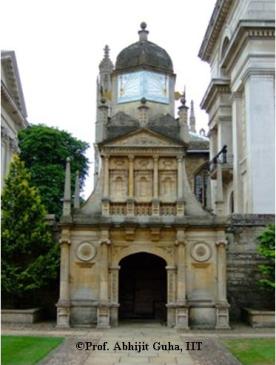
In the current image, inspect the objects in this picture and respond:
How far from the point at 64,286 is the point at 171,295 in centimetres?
443

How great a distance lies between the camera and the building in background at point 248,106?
34219mm

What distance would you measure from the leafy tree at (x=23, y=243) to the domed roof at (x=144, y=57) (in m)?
6.89

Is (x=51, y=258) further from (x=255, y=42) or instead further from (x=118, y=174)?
(x=255, y=42)

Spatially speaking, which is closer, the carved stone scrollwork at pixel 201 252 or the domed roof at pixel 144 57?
the carved stone scrollwork at pixel 201 252

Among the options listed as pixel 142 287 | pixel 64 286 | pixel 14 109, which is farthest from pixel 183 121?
pixel 14 109

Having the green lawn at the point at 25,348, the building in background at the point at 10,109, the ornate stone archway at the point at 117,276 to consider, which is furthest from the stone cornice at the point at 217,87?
the green lawn at the point at 25,348

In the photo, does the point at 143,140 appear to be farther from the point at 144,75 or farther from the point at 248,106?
the point at 248,106

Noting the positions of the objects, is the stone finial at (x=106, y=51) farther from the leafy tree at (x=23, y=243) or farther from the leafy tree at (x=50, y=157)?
the leafy tree at (x=23, y=243)

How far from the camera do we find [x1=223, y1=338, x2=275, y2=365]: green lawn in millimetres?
14727

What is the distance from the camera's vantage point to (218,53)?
49.9 metres

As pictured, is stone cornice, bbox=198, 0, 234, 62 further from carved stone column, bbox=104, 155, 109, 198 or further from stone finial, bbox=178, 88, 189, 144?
carved stone column, bbox=104, 155, 109, 198

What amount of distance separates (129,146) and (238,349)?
1065 cm

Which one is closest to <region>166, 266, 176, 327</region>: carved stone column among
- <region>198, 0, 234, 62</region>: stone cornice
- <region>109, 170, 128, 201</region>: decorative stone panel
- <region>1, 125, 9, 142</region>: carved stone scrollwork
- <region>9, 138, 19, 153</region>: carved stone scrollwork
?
<region>109, 170, 128, 201</region>: decorative stone panel

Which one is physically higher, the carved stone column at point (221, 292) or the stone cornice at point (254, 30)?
the stone cornice at point (254, 30)
